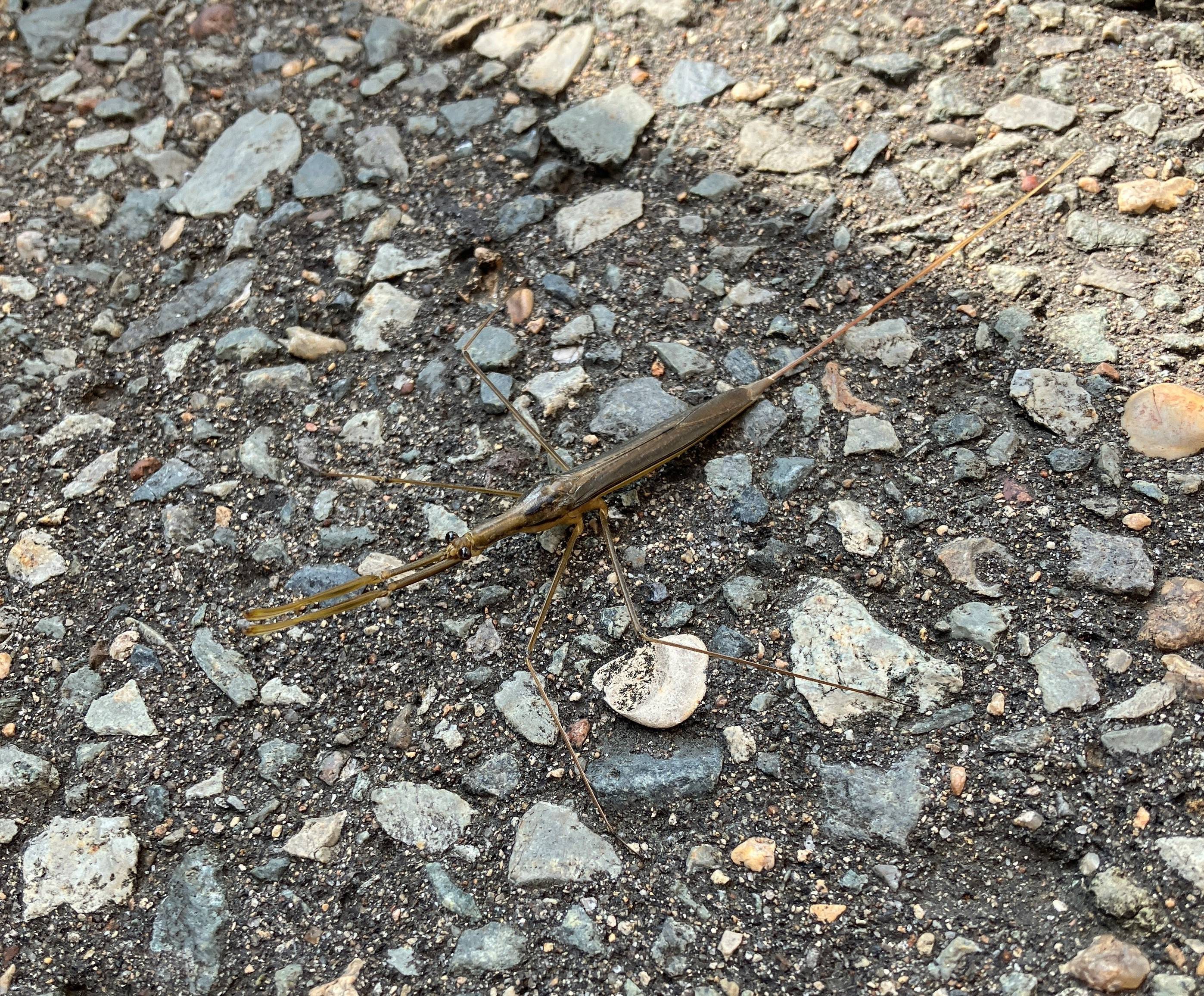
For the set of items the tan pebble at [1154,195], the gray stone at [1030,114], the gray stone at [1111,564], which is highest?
the gray stone at [1030,114]

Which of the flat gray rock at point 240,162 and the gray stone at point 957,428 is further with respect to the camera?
the flat gray rock at point 240,162

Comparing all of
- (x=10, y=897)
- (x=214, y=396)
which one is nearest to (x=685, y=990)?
(x=10, y=897)

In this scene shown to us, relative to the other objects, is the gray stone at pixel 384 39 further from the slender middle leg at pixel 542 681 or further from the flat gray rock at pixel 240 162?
the slender middle leg at pixel 542 681

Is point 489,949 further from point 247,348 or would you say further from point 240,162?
point 240,162

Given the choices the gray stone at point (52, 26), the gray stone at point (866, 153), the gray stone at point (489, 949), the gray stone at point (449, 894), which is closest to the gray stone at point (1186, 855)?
the gray stone at point (489, 949)

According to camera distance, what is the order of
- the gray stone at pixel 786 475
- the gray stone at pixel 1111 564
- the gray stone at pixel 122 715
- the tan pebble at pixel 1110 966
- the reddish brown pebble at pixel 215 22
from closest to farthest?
the tan pebble at pixel 1110 966, the gray stone at pixel 1111 564, the gray stone at pixel 122 715, the gray stone at pixel 786 475, the reddish brown pebble at pixel 215 22

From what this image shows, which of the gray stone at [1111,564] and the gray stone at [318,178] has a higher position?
the gray stone at [318,178]

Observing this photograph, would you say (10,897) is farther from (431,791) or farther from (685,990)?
(685,990)

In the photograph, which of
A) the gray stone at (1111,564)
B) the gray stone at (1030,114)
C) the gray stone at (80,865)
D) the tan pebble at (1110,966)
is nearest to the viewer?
the tan pebble at (1110,966)
